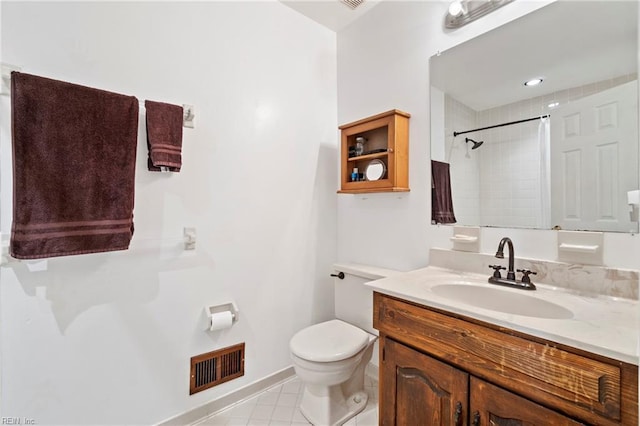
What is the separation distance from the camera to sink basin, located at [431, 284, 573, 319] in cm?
105

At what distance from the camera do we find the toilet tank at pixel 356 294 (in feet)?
5.82

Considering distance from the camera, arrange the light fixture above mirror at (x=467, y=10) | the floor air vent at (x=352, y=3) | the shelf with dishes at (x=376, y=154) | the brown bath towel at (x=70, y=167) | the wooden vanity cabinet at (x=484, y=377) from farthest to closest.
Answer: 1. the floor air vent at (x=352, y=3)
2. the shelf with dishes at (x=376, y=154)
3. the light fixture above mirror at (x=467, y=10)
4. the brown bath towel at (x=70, y=167)
5. the wooden vanity cabinet at (x=484, y=377)

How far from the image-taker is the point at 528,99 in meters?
1.31

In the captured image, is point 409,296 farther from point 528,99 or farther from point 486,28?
point 486,28

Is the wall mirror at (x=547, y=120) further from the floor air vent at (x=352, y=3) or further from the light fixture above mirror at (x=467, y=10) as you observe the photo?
the floor air vent at (x=352, y=3)

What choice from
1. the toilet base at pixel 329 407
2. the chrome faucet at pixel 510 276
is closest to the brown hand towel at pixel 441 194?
the chrome faucet at pixel 510 276

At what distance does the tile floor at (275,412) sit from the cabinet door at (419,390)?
0.43 metres

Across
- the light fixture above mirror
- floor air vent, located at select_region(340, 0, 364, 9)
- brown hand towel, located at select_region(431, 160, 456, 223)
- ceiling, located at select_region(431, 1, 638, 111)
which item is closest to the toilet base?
brown hand towel, located at select_region(431, 160, 456, 223)

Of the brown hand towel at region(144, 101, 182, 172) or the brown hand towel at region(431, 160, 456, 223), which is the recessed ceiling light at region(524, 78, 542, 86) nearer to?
the brown hand towel at region(431, 160, 456, 223)

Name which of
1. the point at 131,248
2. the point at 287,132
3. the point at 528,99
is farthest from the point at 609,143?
the point at 131,248

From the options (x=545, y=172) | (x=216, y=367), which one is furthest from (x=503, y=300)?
(x=216, y=367)

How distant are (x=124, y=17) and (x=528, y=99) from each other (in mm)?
1884

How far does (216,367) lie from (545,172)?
6.24 feet

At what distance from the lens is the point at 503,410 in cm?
87
